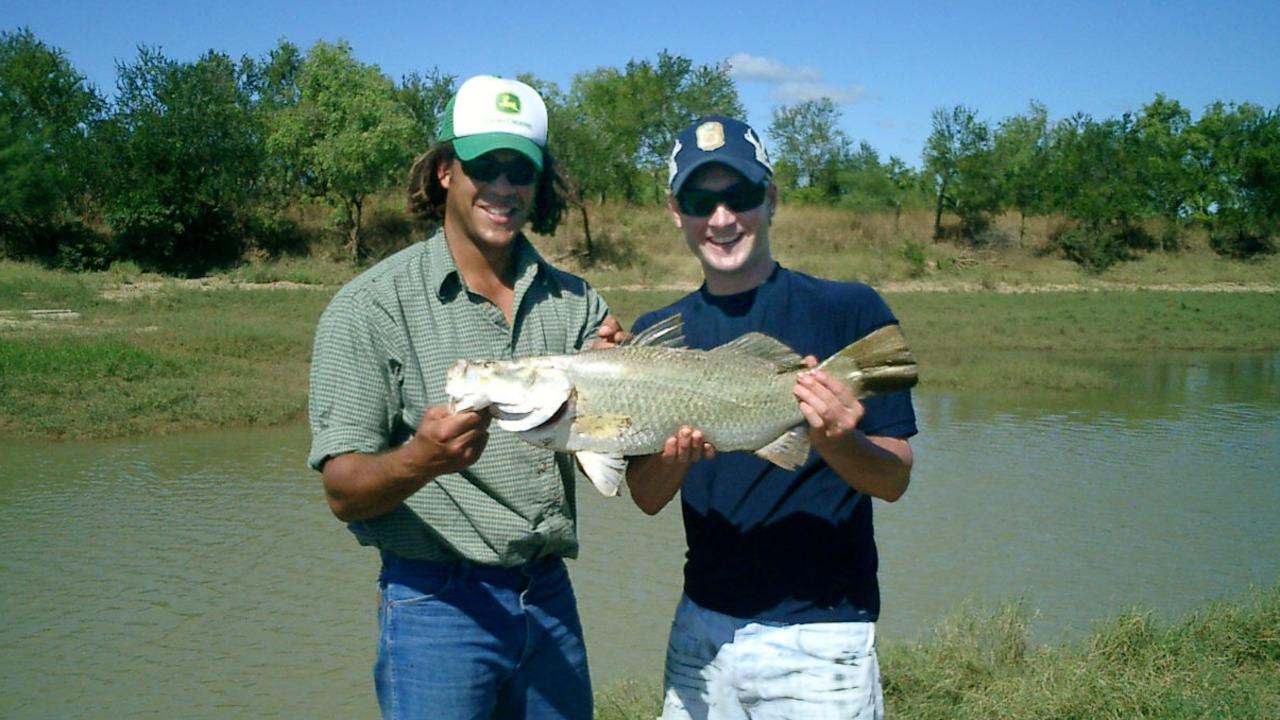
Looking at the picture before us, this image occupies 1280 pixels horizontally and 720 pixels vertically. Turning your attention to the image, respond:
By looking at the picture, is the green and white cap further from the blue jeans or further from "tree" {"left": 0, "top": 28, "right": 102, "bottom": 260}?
"tree" {"left": 0, "top": 28, "right": 102, "bottom": 260}

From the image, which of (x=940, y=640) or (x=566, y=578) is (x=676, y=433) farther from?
(x=940, y=640)

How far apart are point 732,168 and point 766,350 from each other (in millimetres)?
533

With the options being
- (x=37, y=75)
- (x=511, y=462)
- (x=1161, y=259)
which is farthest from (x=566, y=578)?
(x=37, y=75)

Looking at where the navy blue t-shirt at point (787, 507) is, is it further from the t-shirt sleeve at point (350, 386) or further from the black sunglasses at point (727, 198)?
the t-shirt sleeve at point (350, 386)

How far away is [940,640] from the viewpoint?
6.07 meters

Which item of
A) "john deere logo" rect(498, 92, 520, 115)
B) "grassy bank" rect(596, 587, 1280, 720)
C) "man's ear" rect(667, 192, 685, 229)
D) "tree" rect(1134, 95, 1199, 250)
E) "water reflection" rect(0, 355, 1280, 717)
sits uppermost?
"tree" rect(1134, 95, 1199, 250)

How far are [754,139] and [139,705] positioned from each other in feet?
17.0

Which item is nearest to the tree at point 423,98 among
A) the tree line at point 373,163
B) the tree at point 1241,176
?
the tree line at point 373,163

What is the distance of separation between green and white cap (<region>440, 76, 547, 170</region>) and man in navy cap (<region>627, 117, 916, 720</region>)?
0.43m

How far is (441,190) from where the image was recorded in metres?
3.42

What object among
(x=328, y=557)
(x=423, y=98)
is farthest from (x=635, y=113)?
(x=328, y=557)

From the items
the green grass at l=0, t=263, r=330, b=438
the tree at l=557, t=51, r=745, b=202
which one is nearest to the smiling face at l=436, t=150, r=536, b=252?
the green grass at l=0, t=263, r=330, b=438

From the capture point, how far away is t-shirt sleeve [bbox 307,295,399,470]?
2.84 meters

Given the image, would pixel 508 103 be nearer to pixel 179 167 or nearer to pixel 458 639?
pixel 458 639
